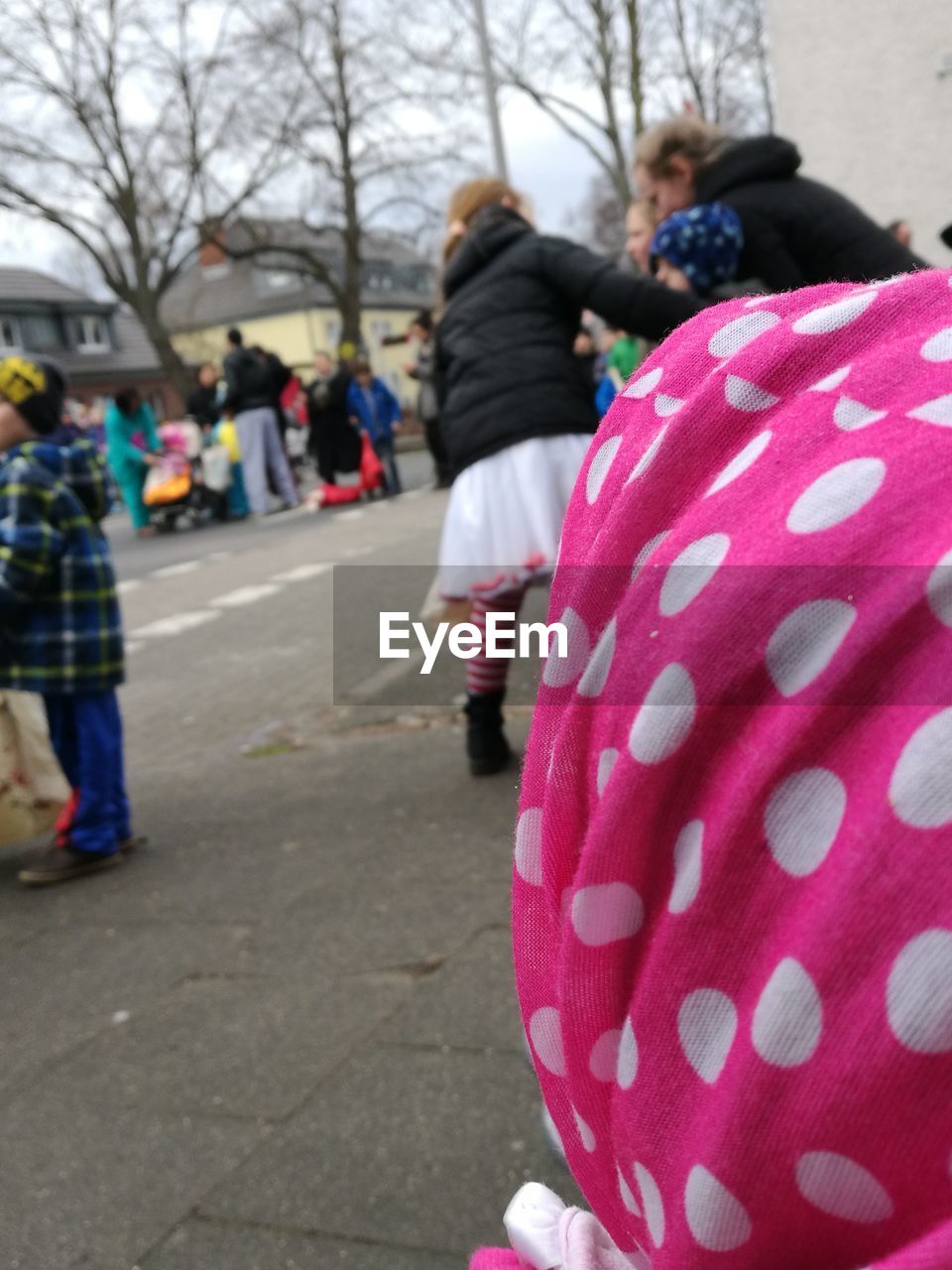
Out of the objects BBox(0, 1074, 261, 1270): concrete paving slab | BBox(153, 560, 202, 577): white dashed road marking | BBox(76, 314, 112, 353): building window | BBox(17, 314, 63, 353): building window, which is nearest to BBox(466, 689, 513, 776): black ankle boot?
BBox(0, 1074, 261, 1270): concrete paving slab

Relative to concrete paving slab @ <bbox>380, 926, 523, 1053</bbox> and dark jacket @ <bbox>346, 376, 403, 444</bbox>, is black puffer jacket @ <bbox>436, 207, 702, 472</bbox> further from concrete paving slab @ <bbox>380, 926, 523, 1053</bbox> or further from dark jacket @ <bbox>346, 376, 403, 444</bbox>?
dark jacket @ <bbox>346, 376, 403, 444</bbox>

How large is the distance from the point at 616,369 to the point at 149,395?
169ft

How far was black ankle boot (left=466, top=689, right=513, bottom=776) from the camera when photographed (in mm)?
4391

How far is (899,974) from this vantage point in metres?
0.58

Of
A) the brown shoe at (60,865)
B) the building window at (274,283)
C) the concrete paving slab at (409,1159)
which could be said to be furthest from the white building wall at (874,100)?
the building window at (274,283)

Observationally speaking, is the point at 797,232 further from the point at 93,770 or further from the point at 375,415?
the point at 375,415

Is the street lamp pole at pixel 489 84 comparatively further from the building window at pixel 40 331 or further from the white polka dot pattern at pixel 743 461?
the building window at pixel 40 331

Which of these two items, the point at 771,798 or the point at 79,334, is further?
the point at 79,334

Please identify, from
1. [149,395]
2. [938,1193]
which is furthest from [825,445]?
[149,395]

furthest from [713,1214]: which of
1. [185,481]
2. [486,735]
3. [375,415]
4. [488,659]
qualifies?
[375,415]

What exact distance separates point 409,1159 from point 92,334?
5825cm

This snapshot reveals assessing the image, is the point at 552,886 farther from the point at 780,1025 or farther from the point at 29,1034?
the point at 29,1034

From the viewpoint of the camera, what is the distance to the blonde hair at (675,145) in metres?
3.96

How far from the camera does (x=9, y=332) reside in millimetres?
51344
